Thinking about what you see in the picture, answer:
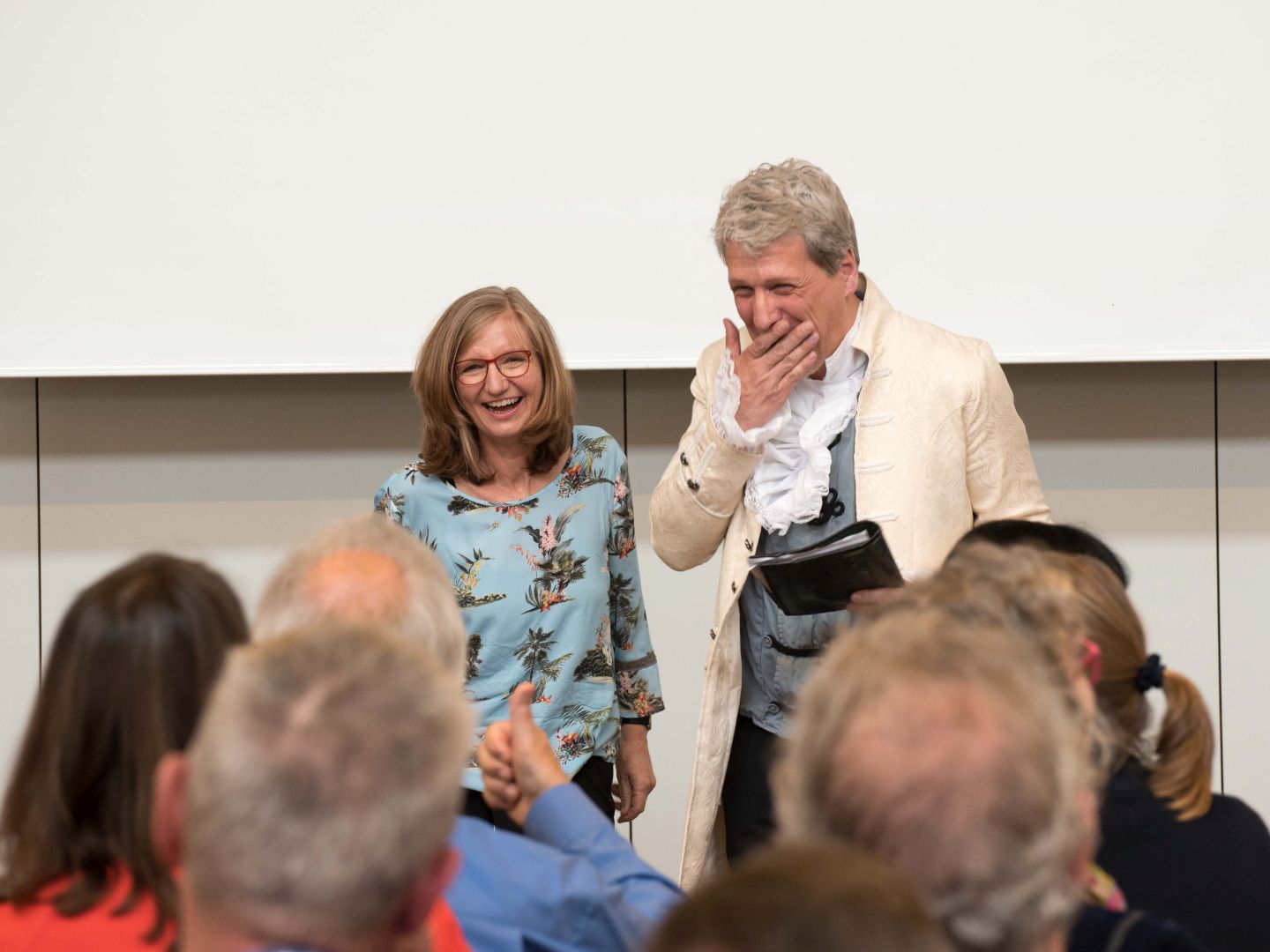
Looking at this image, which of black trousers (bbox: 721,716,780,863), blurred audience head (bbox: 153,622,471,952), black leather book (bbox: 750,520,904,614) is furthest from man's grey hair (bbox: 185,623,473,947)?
black trousers (bbox: 721,716,780,863)

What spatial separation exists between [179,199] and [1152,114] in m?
2.30

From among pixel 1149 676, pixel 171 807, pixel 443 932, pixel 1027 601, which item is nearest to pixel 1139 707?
pixel 1149 676

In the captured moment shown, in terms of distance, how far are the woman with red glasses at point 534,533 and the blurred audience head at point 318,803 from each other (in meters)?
1.29

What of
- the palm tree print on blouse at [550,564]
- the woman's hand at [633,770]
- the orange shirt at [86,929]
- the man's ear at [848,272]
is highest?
the man's ear at [848,272]

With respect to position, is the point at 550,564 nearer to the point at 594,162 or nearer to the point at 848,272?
the point at 848,272

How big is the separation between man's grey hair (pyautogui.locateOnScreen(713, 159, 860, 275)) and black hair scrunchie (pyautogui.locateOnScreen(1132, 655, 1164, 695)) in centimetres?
89

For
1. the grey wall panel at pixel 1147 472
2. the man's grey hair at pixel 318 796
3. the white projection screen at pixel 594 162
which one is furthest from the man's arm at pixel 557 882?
Result: the grey wall panel at pixel 1147 472

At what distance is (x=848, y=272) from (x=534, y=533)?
26.6 inches

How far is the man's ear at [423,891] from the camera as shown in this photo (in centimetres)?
83

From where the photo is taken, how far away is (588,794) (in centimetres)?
223

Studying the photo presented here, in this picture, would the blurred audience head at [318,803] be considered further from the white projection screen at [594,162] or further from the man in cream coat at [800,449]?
the white projection screen at [594,162]

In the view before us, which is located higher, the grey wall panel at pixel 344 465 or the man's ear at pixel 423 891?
the grey wall panel at pixel 344 465

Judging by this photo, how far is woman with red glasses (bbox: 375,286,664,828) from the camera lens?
219 centimetres

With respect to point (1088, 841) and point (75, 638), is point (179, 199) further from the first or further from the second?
point (1088, 841)
